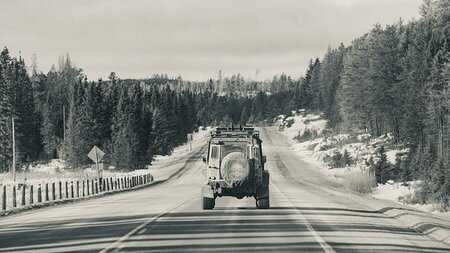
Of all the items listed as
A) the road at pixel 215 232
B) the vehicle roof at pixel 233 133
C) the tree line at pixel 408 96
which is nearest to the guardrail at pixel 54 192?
the road at pixel 215 232

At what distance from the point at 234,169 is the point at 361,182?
33.6 meters

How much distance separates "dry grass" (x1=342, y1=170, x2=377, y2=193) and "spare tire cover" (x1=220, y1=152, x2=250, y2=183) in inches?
1233

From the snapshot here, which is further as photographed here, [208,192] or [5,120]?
[5,120]

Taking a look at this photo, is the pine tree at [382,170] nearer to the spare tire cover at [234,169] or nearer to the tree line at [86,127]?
the tree line at [86,127]

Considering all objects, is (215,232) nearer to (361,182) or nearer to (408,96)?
(361,182)

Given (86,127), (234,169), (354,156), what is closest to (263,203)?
(234,169)

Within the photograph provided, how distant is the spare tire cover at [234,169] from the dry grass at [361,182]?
1233 inches

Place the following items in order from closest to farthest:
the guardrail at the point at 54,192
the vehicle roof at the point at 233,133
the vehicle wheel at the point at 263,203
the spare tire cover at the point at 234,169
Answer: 1. the spare tire cover at the point at 234,169
2. the vehicle roof at the point at 233,133
3. the vehicle wheel at the point at 263,203
4. the guardrail at the point at 54,192

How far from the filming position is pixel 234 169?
22250 millimetres

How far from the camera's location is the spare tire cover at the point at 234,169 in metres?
22.1

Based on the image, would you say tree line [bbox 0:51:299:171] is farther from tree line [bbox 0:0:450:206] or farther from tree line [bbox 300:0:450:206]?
tree line [bbox 300:0:450:206]

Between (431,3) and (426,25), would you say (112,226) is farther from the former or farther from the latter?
(431,3)

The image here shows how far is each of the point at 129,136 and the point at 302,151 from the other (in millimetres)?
35352

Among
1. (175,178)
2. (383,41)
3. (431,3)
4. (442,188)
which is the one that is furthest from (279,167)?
(431,3)
